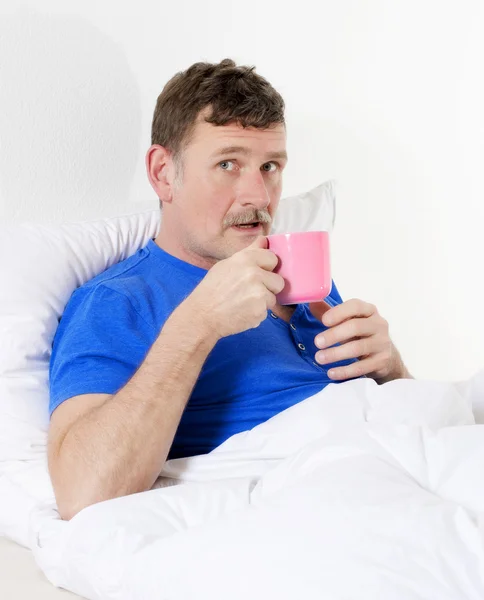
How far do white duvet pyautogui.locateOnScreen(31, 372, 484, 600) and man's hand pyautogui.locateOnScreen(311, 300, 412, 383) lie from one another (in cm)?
16

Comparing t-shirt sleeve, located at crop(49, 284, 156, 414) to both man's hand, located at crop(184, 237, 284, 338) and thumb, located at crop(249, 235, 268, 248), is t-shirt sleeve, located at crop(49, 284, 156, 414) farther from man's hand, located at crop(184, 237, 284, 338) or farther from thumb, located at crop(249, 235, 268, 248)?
thumb, located at crop(249, 235, 268, 248)

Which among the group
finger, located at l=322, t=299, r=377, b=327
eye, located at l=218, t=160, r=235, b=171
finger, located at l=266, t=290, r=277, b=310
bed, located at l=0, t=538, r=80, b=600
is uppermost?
eye, located at l=218, t=160, r=235, b=171

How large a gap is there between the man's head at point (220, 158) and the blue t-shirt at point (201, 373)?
0.12 metres

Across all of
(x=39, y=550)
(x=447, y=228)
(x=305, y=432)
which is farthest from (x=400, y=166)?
(x=39, y=550)

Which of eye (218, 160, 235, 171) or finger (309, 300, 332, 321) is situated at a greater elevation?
eye (218, 160, 235, 171)

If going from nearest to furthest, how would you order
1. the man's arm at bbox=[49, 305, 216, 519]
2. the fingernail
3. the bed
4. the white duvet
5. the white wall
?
1. the white duvet
2. the bed
3. the man's arm at bbox=[49, 305, 216, 519]
4. the fingernail
5. the white wall

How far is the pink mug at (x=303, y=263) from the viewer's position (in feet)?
3.89

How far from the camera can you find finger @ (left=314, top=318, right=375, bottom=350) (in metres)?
1.34

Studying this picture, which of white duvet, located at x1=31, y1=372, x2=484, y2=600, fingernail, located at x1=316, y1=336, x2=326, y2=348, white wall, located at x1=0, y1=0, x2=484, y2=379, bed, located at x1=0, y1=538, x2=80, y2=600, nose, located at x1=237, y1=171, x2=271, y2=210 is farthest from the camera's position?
white wall, located at x1=0, y1=0, x2=484, y2=379

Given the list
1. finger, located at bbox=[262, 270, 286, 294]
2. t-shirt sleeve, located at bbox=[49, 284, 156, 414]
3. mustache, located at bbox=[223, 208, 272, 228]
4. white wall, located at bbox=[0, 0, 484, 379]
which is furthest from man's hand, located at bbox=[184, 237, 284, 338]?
white wall, located at bbox=[0, 0, 484, 379]

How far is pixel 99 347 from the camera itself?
1249 millimetres

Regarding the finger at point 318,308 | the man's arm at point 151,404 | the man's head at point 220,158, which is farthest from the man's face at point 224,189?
the man's arm at point 151,404

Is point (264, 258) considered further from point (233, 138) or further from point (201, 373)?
point (233, 138)

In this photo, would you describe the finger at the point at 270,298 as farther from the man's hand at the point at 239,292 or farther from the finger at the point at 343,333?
the finger at the point at 343,333
